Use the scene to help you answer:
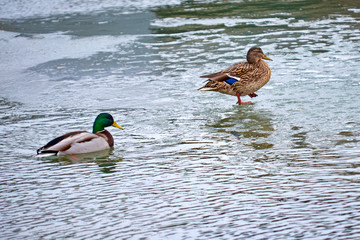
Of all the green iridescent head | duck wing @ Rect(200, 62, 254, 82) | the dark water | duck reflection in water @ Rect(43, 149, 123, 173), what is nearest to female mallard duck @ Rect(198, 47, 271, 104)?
duck wing @ Rect(200, 62, 254, 82)

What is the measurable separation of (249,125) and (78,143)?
2.03 metres

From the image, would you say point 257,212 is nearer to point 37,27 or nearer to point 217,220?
point 217,220

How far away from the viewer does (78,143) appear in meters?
Result: 6.58

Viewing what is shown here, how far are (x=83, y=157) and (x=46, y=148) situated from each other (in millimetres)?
425

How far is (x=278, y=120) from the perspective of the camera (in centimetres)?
731

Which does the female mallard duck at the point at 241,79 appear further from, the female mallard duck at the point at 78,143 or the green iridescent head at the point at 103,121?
the female mallard duck at the point at 78,143

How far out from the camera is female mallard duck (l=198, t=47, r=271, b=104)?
842cm

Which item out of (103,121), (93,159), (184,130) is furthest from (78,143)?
(184,130)

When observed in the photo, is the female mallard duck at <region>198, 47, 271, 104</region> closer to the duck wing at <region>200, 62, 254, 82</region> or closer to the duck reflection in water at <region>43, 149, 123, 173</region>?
the duck wing at <region>200, 62, 254, 82</region>

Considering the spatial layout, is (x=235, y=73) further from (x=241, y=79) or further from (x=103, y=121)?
(x=103, y=121)

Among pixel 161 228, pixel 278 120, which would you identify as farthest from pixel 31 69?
pixel 161 228

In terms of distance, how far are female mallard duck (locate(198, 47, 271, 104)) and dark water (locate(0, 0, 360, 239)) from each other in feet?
0.80

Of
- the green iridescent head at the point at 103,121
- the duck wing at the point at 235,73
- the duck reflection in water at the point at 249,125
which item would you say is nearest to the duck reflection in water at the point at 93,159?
the green iridescent head at the point at 103,121

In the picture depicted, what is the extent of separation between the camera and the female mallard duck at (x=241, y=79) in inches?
332
